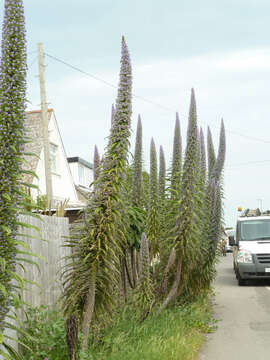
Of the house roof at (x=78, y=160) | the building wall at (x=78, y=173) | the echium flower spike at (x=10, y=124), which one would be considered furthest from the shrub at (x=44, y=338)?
the house roof at (x=78, y=160)

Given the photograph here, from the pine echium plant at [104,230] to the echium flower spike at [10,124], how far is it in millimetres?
2609

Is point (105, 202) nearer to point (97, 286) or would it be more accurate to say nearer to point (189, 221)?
point (97, 286)

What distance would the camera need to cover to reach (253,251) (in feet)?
54.9

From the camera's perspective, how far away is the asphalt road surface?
25.0 feet

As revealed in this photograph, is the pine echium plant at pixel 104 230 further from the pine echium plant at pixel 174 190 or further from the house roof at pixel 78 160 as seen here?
the house roof at pixel 78 160

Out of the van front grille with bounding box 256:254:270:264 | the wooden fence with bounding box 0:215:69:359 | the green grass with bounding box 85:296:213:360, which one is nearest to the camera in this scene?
the green grass with bounding box 85:296:213:360

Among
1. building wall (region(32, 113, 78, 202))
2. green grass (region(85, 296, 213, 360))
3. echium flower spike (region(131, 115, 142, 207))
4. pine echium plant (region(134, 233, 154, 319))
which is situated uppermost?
building wall (region(32, 113, 78, 202))

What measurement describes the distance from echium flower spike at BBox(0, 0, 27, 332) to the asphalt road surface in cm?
490

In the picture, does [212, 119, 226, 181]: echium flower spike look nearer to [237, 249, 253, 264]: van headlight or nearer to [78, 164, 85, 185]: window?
[237, 249, 253, 264]: van headlight

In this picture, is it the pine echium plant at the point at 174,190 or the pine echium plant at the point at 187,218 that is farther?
the pine echium plant at the point at 174,190

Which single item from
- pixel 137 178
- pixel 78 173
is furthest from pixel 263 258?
pixel 78 173

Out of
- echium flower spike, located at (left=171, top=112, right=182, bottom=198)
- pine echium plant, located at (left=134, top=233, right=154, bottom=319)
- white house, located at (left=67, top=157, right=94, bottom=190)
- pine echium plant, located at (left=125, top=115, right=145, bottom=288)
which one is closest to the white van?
pine echium plant, located at (left=125, top=115, right=145, bottom=288)

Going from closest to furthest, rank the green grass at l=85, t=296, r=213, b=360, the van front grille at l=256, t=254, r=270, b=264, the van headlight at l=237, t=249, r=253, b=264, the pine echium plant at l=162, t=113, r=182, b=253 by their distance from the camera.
A: 1. the green grass at l=85, t=296, r=213, b=360
2. the pine echium plant at l=162, t=113, r=182, b=253
3. the van front grille at l=256, t=254, r=270, b=264
4. the van headlight at l=237, t=249, r=253, b=264

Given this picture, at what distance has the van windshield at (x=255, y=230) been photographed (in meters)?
17.7
